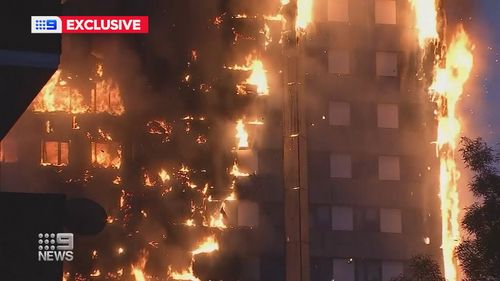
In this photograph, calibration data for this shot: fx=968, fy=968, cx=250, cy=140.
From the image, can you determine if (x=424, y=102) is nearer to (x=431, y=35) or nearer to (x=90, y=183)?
(x=431, y=35)

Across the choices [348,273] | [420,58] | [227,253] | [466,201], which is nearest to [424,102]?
[420,58]

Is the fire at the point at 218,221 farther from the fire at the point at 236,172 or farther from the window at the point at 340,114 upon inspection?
the window at the point at 340,114

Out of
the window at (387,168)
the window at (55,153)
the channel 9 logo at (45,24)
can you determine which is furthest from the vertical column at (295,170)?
the channel 9 logo at (45,24)

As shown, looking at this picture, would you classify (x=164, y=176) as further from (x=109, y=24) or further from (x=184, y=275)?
(x=109, y=24)

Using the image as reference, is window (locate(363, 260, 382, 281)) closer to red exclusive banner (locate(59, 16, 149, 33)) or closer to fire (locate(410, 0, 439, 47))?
fire (locate(410, 0, 439, 47))

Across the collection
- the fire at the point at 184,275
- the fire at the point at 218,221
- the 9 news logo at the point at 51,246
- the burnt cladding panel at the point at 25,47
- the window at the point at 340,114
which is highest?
the window at the point at 340,114

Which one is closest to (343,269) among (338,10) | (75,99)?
(338,10)

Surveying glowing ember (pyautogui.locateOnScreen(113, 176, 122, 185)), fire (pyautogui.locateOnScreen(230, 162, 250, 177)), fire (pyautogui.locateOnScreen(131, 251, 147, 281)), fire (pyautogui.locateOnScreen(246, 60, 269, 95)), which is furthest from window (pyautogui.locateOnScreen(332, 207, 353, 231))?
glowing ember (pyautogui.locateOnScreen(113, 176, 122, 185))
